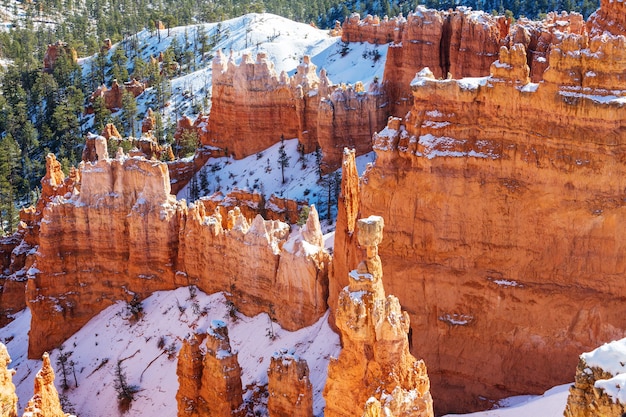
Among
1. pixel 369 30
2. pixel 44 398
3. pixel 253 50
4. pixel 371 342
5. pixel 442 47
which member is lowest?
pixel 44 398

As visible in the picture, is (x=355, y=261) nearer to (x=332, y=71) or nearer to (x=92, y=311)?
(x=92, y=311)

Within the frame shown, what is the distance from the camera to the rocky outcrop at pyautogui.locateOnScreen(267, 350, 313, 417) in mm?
25766

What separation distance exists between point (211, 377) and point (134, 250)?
1259 centimetres

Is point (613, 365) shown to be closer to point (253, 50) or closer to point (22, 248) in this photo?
point (22, 248)

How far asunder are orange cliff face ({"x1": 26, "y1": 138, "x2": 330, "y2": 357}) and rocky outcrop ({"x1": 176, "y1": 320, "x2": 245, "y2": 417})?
5373 mm

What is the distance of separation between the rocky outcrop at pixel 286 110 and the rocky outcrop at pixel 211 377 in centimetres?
2771

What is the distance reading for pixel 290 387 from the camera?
25.9 metres

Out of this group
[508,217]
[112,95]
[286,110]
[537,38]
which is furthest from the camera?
[112,95]

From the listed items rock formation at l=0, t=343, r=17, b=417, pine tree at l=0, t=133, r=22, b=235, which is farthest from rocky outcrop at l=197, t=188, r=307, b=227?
rock formation at l=0, t=343, r=17, b=417

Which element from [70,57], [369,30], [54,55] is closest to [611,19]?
[369,30]

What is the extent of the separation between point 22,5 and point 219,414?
15306 cm

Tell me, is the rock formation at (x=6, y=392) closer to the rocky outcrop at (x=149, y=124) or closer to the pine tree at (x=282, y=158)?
the pine tree at (x=282, y=158)

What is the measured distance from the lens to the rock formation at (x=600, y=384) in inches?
448

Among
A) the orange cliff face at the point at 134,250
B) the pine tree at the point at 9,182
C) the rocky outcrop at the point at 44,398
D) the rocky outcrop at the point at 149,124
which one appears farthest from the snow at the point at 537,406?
the rocky outcrop at the point at 149,124
